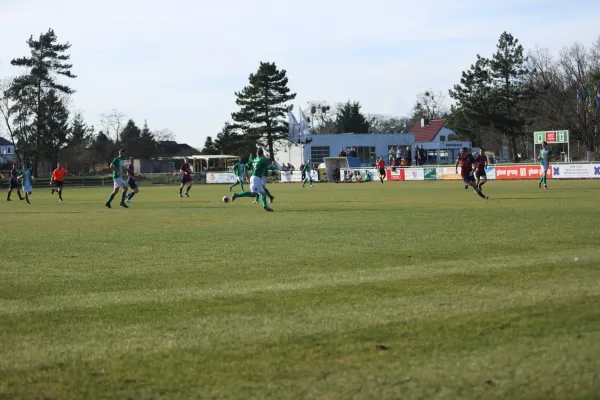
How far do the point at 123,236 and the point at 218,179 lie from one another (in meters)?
58.9

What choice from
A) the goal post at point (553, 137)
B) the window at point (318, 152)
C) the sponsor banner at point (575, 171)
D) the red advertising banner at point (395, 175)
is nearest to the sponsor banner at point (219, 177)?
the red advertising banner at point (395, 175)

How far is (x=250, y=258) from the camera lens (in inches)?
478

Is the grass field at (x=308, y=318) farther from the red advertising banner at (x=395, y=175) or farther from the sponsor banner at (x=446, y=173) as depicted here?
the red advertising banner at (x=395, y=175)

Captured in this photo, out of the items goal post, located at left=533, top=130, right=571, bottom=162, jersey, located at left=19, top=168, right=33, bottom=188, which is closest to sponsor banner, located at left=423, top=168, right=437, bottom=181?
goal post, located at left=533, top=130, right=571, bottom=162

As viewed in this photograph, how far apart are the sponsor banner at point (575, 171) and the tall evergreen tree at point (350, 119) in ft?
224

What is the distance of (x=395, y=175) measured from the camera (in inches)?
2571

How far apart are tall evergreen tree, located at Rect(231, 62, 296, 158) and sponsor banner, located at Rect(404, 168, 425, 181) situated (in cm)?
2991

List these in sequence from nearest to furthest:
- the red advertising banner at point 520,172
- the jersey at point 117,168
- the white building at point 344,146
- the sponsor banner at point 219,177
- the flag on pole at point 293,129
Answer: the jersey at point 117,168 → the red advertising banner at point 520,172 → the sponsor banner at point 219,177 → the flag on pole at point 293,129 → the white building at point 344,146

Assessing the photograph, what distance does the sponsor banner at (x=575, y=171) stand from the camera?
5097 centimetres

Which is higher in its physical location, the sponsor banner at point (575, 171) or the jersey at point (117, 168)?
the jersey at point (117, 168)

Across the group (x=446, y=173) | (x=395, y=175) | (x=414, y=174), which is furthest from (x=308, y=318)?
(x=395, y=175)

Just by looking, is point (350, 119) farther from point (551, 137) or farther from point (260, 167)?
point (260, 167)

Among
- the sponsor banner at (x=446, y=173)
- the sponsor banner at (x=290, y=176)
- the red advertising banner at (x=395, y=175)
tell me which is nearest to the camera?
the sponsor banner at (x=446, y=173)

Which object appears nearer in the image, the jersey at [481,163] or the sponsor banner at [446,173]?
the jersey at [481,163]
